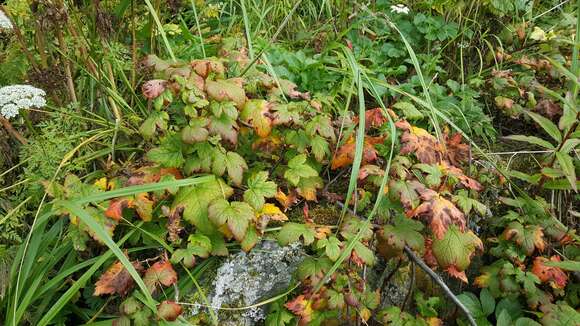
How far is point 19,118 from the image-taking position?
6.82 feet

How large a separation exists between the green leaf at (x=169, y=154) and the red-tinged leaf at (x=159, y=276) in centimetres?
34

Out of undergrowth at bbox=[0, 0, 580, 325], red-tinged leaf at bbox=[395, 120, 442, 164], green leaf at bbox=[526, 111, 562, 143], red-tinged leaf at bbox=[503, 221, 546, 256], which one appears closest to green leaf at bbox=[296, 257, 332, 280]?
undergrowth at bbox=[0, 0, 580, 325]

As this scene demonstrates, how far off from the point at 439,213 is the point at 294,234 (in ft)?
1.46

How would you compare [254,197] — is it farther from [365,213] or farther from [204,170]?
[365,213]

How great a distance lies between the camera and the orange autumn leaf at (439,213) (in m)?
1.54

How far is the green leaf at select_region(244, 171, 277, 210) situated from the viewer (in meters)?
1.63

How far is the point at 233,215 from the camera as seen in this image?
1.55m

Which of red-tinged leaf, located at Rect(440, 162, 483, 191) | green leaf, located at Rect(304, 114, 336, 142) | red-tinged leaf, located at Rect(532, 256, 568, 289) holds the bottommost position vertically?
red-tinged leaf, located at Rect(532, 256, 568, 289)

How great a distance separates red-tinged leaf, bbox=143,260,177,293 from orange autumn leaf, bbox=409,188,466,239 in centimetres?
76

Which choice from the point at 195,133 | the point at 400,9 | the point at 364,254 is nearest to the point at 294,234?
the point at 364,254

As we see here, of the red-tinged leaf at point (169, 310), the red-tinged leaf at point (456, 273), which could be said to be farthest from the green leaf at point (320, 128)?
the red-tinged leaf at point (169, 310)

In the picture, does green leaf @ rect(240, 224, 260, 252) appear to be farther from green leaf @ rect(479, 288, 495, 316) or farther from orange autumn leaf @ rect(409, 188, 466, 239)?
green leaf @ rect(479, 288, 495, 316)

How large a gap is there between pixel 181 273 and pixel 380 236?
0.66 m

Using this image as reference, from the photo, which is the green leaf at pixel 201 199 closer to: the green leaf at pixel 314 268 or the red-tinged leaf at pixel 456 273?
the green leaf at pixel 314 268
